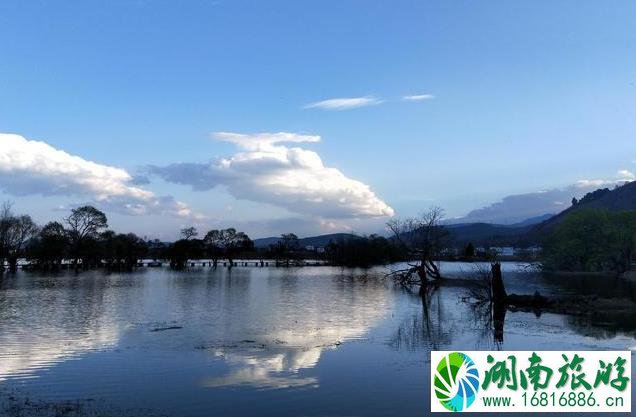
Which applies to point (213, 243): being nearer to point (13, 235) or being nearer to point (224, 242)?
point (224, 242)

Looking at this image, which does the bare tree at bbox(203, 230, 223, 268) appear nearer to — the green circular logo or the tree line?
the tree line

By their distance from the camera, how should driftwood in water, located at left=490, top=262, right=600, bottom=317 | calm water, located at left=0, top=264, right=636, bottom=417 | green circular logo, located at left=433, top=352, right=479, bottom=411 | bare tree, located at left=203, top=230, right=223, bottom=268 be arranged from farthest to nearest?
bare tree, located at left=203, top=230, right=223, bottom=268, driftwood in water, located at left=490, top=262, right=600, bottom=317, calm water, located at left=0, top=264, right=636, bottom=417, green circular logo, located at left=433, top=352, right=479, bottom=411

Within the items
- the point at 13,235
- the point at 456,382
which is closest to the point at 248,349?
the point at 456,382

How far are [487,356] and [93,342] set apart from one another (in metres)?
18.3

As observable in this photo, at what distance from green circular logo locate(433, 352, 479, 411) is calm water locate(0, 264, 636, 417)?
3.40 feet

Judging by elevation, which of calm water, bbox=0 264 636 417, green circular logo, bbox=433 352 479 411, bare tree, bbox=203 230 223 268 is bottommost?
calm water, bbox=0 264 636 417

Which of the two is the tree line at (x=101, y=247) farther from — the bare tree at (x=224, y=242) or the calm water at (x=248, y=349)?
the calm water at (x=248, y=349)

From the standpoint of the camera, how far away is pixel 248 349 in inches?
934

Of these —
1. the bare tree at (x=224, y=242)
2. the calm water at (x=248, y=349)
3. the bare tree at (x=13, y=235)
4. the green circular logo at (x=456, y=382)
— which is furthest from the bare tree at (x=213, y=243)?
the green circular logo at (x=456, y=382)

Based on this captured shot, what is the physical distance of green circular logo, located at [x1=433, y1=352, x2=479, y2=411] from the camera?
46.2 ft

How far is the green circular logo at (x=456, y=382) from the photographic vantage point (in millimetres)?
14086

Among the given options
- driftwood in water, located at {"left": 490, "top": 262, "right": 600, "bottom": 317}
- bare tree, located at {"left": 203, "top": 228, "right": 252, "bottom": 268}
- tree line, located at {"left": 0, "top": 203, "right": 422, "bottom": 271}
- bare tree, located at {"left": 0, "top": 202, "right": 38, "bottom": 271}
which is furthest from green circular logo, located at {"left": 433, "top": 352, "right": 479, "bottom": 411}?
bare tree, located at {"left": 203, "top": 228, "right": 252, "bottom": 268}

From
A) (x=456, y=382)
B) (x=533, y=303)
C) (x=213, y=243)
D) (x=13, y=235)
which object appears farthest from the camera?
(x=213, y=243)

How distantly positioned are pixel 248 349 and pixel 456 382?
11621 millimetres
